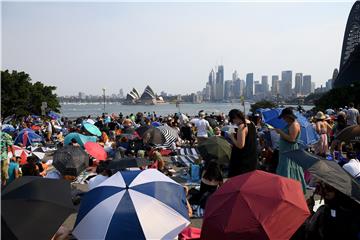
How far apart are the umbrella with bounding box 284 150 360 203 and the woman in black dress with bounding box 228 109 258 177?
139 cm

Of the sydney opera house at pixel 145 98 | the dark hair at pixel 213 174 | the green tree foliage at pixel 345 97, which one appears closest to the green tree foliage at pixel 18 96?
the dark hair at pixel 213 174

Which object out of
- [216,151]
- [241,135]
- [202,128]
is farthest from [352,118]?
[241,135]

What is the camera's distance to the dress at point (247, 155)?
16.6 ft

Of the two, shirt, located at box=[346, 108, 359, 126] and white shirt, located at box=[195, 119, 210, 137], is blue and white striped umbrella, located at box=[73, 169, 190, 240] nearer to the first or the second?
white shirt, located at box=[195, 119, 210, 137]

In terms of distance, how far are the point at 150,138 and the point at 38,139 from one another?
205 inches

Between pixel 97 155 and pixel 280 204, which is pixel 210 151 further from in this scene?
pixel 280 204

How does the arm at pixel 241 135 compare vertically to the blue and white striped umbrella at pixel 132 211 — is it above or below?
above

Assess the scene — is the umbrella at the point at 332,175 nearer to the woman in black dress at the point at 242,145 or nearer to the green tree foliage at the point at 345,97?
the woman in black dress at the point at 242,145

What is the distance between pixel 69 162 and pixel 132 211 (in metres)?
4.71

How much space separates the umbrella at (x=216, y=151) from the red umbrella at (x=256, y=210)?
443 cm

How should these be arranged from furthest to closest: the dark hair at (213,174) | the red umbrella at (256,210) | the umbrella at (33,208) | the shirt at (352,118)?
the shirt at (352,118) → the dark hair at (213,174) → the umbrella at (33,208) → the red umbrella at (256,210)

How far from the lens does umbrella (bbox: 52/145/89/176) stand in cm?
759

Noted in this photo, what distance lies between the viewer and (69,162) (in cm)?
762

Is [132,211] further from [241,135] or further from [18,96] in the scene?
[18,96]
